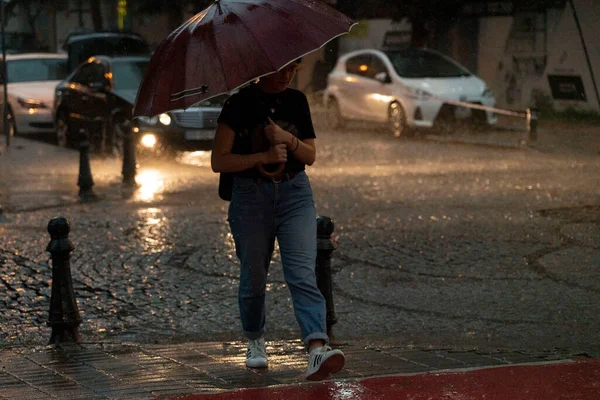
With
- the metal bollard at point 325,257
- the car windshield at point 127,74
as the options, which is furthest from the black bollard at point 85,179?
the metal bollard at point 325,257

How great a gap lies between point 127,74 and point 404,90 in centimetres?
551

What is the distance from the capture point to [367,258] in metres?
9.55

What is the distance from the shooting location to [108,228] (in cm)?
1123

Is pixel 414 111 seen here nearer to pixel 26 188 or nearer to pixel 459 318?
pixel 26 188

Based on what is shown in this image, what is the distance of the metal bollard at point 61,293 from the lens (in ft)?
22.0

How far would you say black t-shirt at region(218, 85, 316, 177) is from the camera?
5.52 meters

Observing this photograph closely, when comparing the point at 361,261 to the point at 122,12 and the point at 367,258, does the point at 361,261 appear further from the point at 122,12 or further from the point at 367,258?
the point at 122,12

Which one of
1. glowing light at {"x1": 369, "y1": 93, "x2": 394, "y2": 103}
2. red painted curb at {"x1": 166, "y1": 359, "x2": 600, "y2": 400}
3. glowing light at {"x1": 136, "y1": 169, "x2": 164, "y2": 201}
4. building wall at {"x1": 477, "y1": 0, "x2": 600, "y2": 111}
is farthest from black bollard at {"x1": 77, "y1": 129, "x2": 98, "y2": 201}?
building wall at {"x1": 477, "y1": 0, "x2": 600, "y2": 111}

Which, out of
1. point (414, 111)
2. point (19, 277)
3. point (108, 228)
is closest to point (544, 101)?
point (414, 111)

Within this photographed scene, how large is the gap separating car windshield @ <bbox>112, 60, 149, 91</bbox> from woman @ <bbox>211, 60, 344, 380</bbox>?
13813 mm

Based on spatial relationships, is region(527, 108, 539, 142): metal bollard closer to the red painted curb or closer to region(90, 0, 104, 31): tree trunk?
the red painted curb

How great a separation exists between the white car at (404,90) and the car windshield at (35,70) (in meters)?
5.96

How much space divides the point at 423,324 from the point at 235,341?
131 cm

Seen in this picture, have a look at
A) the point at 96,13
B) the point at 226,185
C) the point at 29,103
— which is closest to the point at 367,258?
the point at 226,185
